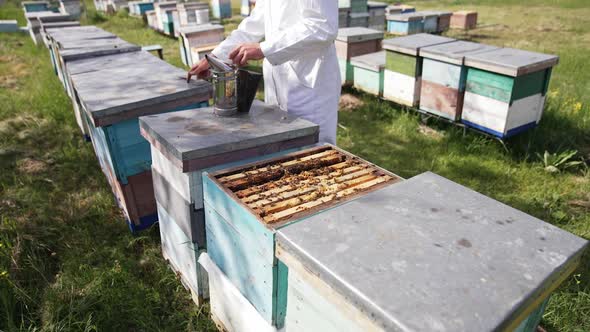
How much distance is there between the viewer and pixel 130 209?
9.61ft

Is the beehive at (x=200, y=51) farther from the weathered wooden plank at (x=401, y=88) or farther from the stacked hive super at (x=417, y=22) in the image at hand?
the stacked hive super at (x=417, y=22)

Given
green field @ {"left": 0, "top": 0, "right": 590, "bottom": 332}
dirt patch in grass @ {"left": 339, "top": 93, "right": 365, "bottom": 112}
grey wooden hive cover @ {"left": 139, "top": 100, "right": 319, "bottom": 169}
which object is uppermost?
grey wooden hive cover @ {"left": 139, "top": 100, "right": 319, "bottom": 169}

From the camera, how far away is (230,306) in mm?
1942

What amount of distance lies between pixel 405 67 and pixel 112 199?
3509 mm

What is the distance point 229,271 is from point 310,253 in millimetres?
779

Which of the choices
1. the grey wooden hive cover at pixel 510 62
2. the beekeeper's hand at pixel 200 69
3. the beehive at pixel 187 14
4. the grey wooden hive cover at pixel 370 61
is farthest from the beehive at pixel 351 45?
the beehive at pixel 187 14

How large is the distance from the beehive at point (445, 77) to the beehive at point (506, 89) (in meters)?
0.09

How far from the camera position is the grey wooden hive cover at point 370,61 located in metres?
5.43

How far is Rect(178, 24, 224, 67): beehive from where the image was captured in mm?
7622

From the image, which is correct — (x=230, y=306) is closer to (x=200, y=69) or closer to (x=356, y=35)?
(x=200, y=69)

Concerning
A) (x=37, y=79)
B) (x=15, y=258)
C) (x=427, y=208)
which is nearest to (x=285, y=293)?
(x=427, y=208)

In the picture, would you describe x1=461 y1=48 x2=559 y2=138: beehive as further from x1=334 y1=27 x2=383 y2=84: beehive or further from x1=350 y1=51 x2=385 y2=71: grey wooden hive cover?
x1=334 y1=27 x2=383 y2=84: beehive

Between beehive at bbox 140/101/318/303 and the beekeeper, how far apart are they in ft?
0.97

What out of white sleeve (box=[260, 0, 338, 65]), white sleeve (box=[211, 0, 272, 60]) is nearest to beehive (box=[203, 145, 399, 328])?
white sleeve (box=[260, 0, 338, 65])
